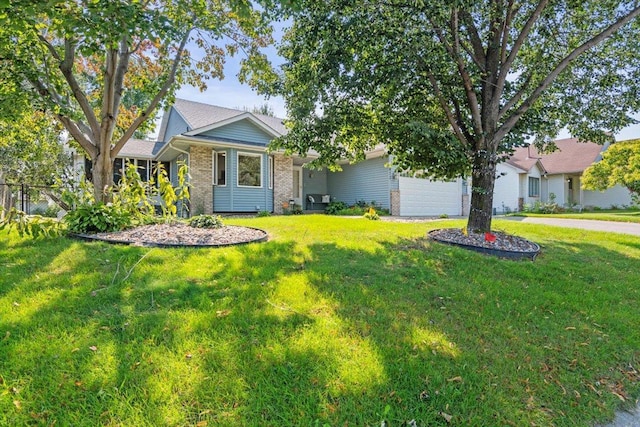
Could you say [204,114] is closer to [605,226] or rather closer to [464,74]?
[464,74]

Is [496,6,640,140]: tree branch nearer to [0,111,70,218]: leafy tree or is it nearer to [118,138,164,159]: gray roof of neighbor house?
[0,111,70,218]: leafy tree

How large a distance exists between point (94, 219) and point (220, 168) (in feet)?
25.9

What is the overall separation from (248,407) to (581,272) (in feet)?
17.7

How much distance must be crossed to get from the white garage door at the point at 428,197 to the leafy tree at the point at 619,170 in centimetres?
738

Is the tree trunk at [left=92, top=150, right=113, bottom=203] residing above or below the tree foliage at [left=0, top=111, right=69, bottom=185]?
below

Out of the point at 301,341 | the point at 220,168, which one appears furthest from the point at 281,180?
the point at 301,341

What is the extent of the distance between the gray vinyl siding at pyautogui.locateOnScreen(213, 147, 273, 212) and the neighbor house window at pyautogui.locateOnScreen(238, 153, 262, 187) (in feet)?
0.55

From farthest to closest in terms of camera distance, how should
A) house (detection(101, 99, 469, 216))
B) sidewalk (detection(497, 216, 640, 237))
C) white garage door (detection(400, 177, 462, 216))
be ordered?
white garage door (detection(400, 177, 462, 216))
house (detection(101, 99, 469, 216))
sidewalk (detection(497, 216, 640, 237))

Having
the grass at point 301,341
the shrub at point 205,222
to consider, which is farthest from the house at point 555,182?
the shrub at point 205,222

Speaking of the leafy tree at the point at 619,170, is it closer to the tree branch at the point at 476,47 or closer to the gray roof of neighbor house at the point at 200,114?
the tree branch at the point at 476,47

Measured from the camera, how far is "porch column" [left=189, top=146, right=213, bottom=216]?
13.1 m

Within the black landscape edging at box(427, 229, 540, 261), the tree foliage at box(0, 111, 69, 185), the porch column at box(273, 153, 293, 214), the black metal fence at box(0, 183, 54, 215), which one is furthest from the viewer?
the porch column at box(273, 153, 293, 214)

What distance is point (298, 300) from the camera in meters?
3.37

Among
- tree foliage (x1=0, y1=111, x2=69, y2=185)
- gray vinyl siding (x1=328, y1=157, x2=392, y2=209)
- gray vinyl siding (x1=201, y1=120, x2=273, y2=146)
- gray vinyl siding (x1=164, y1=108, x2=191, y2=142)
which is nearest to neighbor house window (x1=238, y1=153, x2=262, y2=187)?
gray vinyl siding (x1=201, y1=120, x2=273, y2=146)
